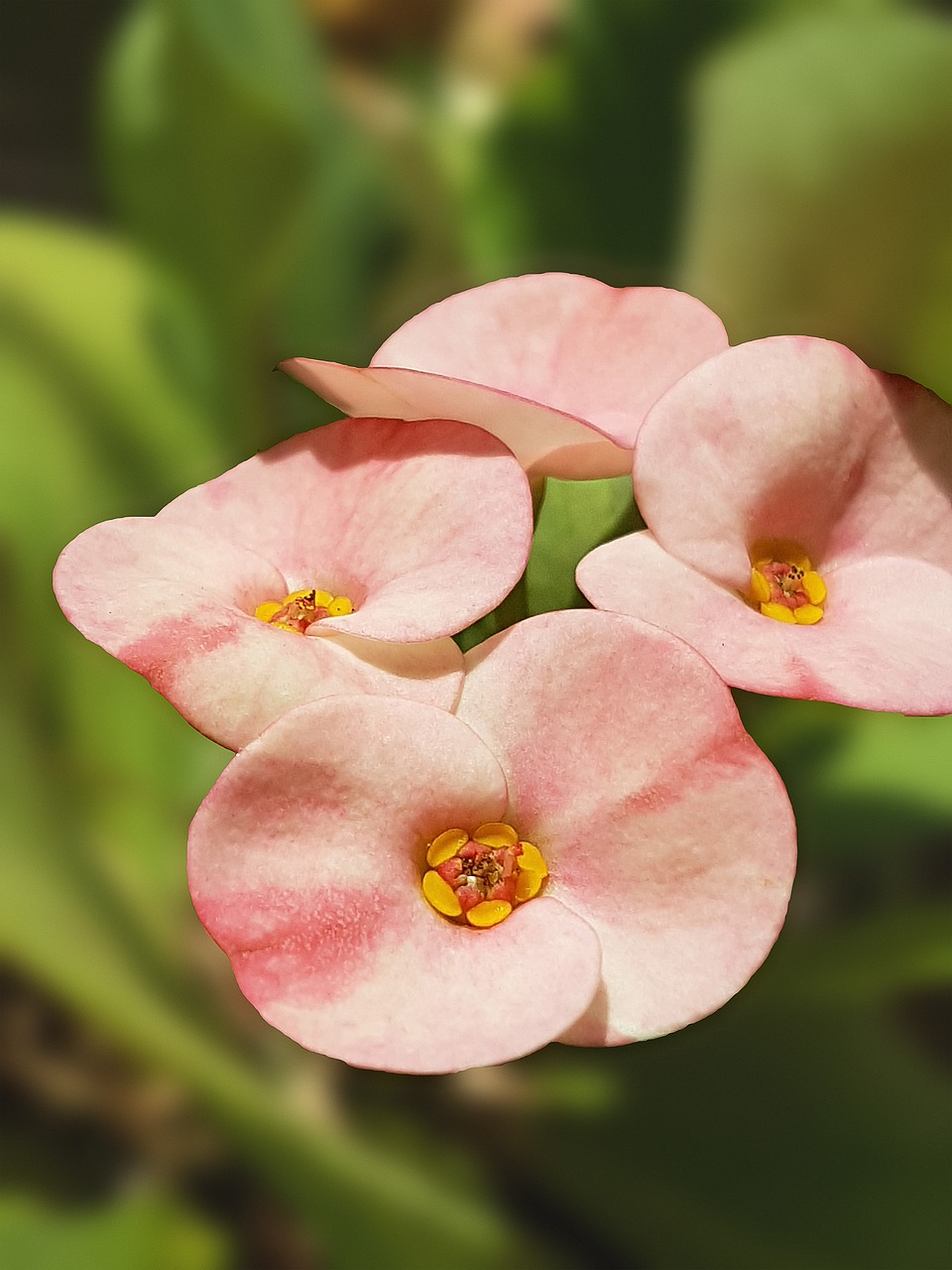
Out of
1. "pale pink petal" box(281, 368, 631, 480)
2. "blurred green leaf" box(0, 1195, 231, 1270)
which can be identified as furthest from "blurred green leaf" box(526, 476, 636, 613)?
"blurred green leaf" box(0, 1195, 231, 1270)

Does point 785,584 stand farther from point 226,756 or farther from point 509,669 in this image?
point 226,756

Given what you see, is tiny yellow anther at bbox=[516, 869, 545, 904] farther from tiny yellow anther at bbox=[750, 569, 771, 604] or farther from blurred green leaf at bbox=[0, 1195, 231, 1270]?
blurred green leaf at bbox=[0, 1195, 231, 1270]

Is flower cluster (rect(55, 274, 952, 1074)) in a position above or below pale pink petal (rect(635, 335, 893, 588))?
below

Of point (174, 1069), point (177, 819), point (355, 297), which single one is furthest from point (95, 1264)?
point (355, 297)

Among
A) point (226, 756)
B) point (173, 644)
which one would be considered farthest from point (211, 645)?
point (226, 756)

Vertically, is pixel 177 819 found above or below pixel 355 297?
below

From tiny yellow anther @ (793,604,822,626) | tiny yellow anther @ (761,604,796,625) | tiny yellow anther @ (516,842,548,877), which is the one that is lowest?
tiny yellow anther @ (516,842,548,877)

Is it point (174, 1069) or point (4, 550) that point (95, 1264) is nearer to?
point (174, 1069)

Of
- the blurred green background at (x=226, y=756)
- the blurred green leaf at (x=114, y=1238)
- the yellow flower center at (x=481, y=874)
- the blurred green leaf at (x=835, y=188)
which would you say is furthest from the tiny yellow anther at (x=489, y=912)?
the blurred green leaf at (x=835, y=188)
